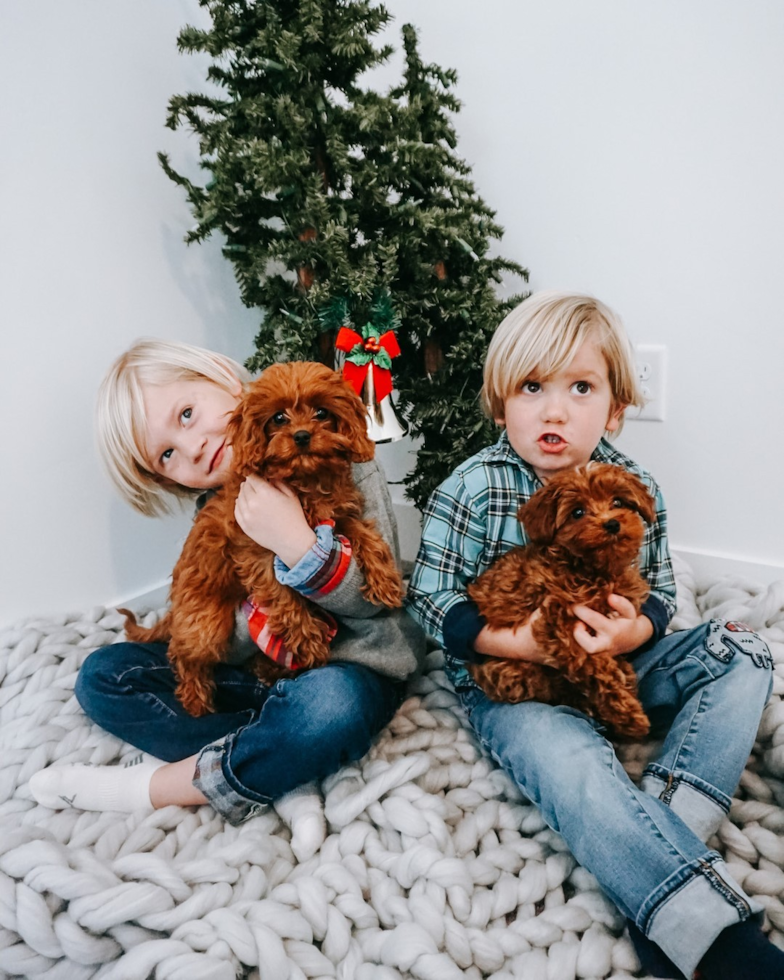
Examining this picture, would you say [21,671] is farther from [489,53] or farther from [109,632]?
[489,53]

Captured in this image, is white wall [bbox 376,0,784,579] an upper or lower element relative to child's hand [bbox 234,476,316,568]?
upper

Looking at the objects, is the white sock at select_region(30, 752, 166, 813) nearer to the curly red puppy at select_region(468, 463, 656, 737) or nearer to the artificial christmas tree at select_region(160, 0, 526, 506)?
the curly red puppy at select_region(468, 463, 656, 737)

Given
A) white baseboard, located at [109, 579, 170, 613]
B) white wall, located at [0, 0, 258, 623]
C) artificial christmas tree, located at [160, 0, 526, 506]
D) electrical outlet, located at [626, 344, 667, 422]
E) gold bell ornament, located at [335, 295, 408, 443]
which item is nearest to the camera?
artificial christmas tree, located at [160, 0, 526, 506]

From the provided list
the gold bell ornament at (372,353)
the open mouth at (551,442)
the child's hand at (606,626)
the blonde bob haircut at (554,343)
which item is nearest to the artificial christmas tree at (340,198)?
the gold bell ornament at (372,353)

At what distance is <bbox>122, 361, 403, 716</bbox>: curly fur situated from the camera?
97 cm

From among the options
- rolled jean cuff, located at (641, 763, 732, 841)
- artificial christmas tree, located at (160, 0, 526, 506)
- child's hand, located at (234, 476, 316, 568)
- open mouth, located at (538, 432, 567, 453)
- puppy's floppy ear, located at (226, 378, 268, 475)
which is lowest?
rolled jean cuff, located at (641, 763, 732, 841)

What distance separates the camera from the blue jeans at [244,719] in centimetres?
108

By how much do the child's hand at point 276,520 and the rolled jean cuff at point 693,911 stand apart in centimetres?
68

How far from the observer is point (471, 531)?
46.6 inches

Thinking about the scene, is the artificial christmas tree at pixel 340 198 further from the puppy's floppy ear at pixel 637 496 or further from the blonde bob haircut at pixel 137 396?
the puppy's floppy ear at pixel 637 496

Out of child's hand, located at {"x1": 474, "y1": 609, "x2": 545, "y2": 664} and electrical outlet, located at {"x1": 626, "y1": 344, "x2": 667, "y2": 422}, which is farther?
electrical outlet, located at {"x1": 626, "y1": 344, "x2": 667, "y2": 422}

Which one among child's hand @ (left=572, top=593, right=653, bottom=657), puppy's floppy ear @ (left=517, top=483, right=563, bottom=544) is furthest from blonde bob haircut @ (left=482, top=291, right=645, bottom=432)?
child's hand @ (left=572, top=593, right=653, bottom=657)

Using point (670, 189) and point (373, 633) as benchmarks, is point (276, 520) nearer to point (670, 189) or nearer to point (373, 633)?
point (373, 633)

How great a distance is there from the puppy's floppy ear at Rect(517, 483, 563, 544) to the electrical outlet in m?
0.77
